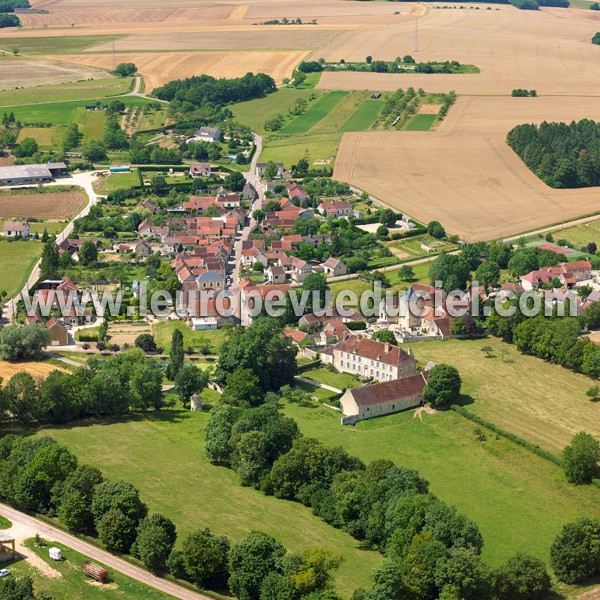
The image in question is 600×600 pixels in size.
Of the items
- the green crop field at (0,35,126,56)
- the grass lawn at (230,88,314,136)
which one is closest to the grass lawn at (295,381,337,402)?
the grass lawn at (230,88,314,136)

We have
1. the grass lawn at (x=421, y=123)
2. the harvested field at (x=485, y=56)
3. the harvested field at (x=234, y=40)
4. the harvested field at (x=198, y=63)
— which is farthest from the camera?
the harvested field at (x=234, y=40)

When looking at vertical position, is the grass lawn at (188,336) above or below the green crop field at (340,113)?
below

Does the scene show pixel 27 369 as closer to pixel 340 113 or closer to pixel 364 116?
pixel 364 116

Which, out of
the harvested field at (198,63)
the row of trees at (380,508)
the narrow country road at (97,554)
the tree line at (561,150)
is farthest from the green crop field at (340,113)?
the narrow country road at (97,554)

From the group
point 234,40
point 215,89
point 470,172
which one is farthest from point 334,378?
point 234,40

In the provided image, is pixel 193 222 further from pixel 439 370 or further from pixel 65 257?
pixel 439 370

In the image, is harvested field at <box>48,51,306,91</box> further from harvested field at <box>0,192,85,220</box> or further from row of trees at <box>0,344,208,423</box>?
row of trees at <box>0,344,208,423</box>

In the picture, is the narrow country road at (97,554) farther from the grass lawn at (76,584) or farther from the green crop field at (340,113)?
the green crop field at (340,113)
